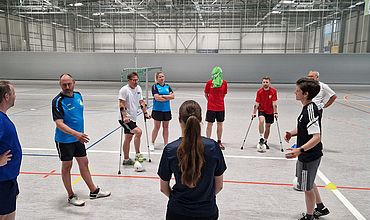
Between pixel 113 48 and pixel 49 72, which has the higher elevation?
pixel 113 48

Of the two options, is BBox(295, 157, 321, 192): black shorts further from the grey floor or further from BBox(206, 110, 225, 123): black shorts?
BBox(206, 110, 225, 123): black shorts

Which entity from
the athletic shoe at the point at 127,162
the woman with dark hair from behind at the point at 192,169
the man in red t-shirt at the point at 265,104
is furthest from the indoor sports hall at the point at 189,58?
the woman with dark hair from behind at the point at 192,169

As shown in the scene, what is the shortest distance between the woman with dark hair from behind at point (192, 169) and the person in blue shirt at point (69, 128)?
1.97 m

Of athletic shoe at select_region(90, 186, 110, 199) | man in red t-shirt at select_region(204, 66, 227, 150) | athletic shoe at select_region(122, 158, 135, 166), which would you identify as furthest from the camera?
man in red t-shirt at select_region(204, 66, 227, 150)

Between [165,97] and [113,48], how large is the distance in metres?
22.6

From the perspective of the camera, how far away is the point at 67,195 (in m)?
4.46

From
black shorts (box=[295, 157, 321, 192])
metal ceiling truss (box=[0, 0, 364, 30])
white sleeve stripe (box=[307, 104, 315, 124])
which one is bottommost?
black shorts (box=[295, 157, 321, 192])

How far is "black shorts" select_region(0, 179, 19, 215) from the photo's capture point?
103 inches

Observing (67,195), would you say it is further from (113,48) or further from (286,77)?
(113,48)

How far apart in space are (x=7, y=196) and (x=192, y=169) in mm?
1846

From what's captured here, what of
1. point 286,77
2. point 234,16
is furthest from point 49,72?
point 286,77

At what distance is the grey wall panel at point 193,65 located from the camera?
71.9 feet

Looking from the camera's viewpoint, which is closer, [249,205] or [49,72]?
[249,205]

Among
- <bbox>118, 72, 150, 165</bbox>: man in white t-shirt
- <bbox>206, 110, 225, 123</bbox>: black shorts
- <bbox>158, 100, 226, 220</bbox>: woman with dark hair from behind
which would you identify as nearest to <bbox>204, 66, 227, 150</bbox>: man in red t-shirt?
<bbox>206, 110, 225, 123</bbox>: black shorts
